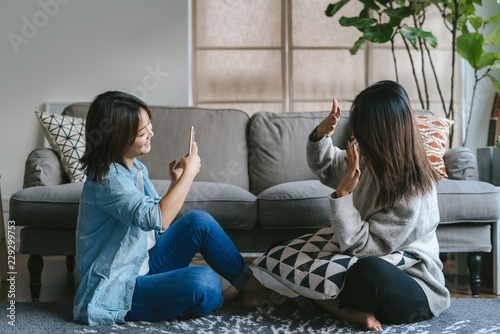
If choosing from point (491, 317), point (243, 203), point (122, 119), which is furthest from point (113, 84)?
point (491, 317)

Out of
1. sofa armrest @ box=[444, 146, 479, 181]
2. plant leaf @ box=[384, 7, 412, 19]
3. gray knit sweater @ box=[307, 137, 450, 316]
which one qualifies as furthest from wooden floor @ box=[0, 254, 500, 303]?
plant leaf @ box=[384, 7, 412, 19]

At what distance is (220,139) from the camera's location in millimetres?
2518

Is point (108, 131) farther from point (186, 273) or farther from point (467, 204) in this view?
point (467, 204)

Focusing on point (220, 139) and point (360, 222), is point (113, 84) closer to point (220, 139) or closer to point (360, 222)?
point (220, 139)

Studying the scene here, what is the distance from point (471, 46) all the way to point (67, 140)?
Answer: 85.1 inches

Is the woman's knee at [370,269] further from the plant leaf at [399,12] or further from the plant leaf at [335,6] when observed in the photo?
the plant leaf at [335,6]

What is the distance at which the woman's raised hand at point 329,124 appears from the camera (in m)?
1.54

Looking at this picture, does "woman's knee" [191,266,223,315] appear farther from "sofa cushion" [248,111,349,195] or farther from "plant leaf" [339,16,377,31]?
"plant leaf" [339,16,377,31]

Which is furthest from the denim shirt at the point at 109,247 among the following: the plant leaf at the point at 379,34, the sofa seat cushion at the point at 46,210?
the plant leaf at the point at 379,34

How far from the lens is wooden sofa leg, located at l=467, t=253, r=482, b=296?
186 cm

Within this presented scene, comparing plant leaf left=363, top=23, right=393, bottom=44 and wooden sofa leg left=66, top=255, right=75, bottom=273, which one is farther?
plant leaf left=363, top=23, right=393, bottom=44

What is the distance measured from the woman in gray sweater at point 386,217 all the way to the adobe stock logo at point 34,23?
2.55 meters

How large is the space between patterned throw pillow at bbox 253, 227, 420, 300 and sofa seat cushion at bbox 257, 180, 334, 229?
12.6 inches

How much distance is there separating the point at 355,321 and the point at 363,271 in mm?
195
